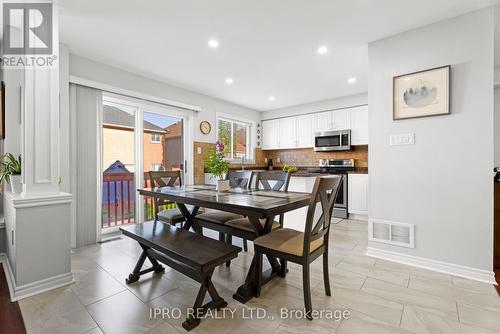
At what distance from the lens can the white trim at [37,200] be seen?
6.06 feet

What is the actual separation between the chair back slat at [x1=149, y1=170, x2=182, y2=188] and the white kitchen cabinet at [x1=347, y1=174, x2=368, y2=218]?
3.36 m

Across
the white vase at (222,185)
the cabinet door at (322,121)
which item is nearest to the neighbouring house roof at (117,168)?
the white vase at (222,185)

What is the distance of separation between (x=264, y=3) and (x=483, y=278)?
125 inches

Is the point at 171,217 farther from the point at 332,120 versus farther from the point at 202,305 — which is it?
the point at 332,120

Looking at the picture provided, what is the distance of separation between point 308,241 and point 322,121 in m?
4.21

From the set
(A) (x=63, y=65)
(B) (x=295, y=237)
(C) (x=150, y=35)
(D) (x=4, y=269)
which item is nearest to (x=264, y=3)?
(C) (x=150, y=35)

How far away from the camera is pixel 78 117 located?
300 cm

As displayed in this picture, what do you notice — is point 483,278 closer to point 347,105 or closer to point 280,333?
point 280,333

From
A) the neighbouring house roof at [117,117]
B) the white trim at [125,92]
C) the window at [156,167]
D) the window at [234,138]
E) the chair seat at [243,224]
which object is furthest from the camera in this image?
the window at [234,138]

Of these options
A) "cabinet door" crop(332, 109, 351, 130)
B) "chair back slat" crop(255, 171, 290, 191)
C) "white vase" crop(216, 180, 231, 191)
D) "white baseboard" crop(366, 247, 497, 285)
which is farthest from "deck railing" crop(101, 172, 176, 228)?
"cabinet door" crop(332, 109, 351, 130)

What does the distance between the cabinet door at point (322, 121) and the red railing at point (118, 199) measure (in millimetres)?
3973

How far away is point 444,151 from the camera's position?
229cm

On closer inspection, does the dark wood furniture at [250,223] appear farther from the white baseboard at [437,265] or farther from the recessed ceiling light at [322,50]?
the recessed ceiling light at [322,50]

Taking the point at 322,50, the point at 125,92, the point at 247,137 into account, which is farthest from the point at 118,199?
the point at 322,50
